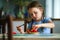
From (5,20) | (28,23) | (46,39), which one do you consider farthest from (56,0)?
(5,20)

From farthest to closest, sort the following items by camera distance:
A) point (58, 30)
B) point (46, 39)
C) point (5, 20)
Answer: point (58, 30) → point (46, 39) → point (5, 20)

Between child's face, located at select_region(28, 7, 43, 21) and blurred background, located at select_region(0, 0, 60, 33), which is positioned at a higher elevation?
blurred background, located at select_region(0, 0, 60, 33)

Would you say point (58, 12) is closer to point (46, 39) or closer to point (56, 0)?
point (56, 0)

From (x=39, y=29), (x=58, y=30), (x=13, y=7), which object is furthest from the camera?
(x=13, y=7)

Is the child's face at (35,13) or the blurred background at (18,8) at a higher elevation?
the blurred background at (18,8)

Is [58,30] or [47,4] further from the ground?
[47,4]

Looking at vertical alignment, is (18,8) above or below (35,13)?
above

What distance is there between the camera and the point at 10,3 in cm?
310

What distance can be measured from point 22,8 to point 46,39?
2.22m

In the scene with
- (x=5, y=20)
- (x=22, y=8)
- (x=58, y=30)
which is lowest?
(x=58, y=30)

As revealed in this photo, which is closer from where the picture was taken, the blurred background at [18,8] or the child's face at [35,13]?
the child's face at [35,13]

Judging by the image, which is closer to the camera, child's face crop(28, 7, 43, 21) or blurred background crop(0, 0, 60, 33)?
child's face crop(28, 7, 43, 21)

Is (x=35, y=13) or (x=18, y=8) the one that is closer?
(x=35, y=13)

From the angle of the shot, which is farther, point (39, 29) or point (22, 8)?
point (22, 8)
